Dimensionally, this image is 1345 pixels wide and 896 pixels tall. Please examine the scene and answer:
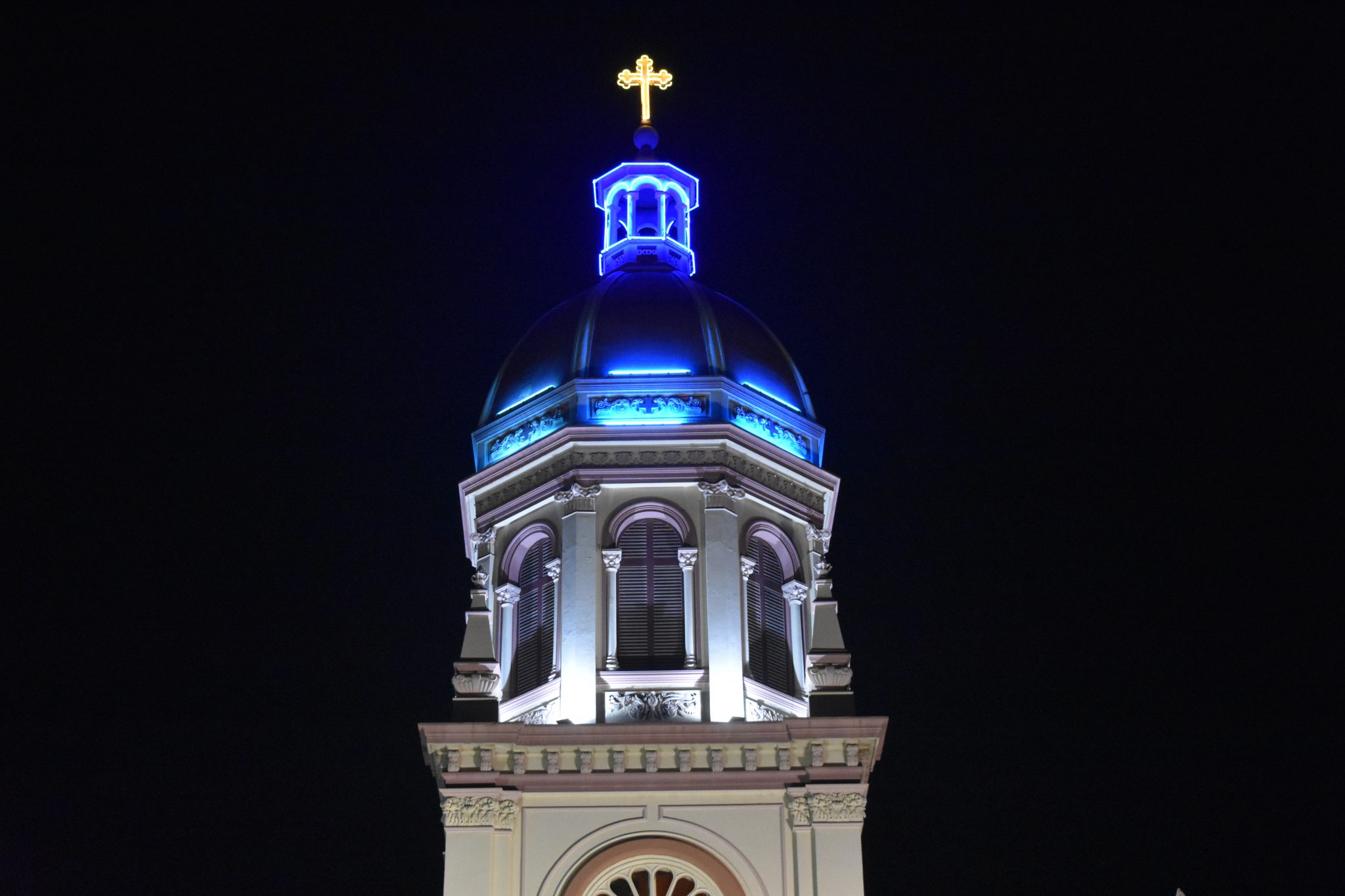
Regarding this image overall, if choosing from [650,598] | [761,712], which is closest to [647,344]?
[650,598]

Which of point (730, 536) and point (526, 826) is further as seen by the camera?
point (730, 536)

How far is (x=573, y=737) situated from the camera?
32250mm

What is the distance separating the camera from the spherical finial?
146 feet

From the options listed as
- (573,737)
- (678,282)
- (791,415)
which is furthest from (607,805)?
(678,282)

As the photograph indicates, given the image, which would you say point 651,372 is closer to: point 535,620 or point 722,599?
point 722,599

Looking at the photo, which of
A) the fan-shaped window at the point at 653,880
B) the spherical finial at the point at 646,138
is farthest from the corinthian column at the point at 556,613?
the spherical finial at the point at 646,138

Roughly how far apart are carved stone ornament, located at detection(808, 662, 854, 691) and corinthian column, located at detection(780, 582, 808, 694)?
130cm

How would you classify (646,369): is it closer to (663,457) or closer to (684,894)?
(663,457)

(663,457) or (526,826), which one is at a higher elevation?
(663,457)

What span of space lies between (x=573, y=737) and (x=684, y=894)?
2.78m

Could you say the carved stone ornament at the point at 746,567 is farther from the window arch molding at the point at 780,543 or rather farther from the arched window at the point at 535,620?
the arched window at the point at 535,620

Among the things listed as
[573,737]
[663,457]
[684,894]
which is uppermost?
[663,457]

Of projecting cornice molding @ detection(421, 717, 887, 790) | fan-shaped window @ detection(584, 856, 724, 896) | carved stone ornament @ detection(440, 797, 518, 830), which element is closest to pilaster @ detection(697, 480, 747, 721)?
projecting cornice molding @ detection(421, 717, 887, 790)

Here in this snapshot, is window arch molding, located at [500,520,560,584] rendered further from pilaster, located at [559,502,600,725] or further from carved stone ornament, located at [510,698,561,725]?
carved stone ornament, located at [510,698,561,725]
